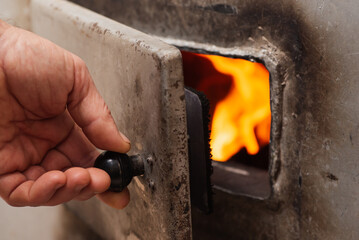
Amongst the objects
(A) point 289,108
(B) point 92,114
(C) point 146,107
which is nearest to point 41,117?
(B) point 92,114

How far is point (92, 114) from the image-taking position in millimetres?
1065

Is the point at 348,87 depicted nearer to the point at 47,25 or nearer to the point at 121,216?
the point at 121,216

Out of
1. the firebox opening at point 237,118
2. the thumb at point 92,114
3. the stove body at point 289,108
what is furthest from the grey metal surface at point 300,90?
the thumb at point 92,114

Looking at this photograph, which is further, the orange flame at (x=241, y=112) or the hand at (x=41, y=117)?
the orange flame at (x=241, y=112)

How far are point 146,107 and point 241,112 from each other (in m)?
0.59

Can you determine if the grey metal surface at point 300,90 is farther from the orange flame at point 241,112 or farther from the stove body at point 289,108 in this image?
the orange flame at point 241,112

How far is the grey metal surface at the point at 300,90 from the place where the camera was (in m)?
1.07

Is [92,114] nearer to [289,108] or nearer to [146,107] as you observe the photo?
[146,107]

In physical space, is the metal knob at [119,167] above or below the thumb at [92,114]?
below

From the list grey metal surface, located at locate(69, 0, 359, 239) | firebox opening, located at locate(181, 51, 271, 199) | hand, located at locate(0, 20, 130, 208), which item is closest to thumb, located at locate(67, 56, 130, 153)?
hand, located at locate(0, 20, 130, 208)

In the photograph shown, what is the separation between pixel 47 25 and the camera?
1.47 m

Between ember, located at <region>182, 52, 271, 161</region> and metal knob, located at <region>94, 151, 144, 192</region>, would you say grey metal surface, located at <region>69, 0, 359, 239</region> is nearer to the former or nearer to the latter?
ember, located at <region>182, 52, 271, 161</region>

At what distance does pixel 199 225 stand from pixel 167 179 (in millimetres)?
606

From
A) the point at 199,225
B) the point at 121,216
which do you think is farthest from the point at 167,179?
the point at 199,225
